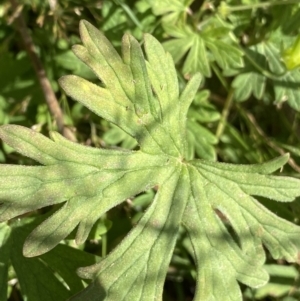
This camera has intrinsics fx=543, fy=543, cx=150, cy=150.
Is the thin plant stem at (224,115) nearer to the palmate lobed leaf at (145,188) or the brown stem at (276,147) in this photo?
the brown stem at (276,147)

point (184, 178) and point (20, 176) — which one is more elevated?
point (20, 176)

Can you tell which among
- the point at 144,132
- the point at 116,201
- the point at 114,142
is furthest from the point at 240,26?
the point at 116,201

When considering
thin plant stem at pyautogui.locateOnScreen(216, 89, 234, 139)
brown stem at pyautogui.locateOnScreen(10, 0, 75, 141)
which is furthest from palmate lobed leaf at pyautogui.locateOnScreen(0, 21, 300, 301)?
thin plant stem at pyautogui.locateOnScreen(216, 89, 234, 139)

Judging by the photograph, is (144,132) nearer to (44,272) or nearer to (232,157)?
(44,272)

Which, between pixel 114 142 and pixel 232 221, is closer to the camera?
pixel 232 221

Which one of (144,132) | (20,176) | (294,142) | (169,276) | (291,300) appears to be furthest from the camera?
(294,142)

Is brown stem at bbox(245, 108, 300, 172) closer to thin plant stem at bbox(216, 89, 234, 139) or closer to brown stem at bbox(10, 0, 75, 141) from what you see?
thin plant stem at bbox(216, 89, 234, 139)
